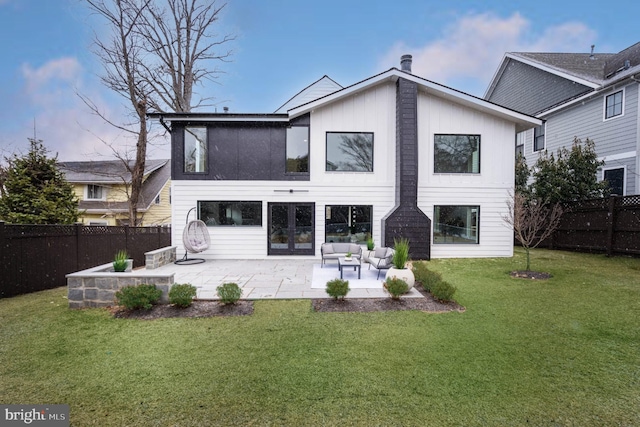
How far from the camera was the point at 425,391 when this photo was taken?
8.72 feet

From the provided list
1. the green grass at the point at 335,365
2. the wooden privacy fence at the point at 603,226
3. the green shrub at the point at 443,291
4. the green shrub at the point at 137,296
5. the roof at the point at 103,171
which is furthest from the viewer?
the roof at the point at 103,171

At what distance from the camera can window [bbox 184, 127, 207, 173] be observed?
9.97 metres

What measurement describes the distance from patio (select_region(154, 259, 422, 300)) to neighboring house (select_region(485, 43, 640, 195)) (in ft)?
36.5

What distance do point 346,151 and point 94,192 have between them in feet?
53.9

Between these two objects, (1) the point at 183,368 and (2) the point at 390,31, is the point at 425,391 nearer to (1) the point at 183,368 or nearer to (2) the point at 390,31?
(1) the point at 183,368

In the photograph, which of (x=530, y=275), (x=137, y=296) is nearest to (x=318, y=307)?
(x=137, y=296)

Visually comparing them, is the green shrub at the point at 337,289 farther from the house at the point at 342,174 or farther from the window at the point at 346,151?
the window at the point at 346,151

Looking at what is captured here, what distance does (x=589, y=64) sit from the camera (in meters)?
13.6

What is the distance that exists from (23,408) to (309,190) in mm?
8224

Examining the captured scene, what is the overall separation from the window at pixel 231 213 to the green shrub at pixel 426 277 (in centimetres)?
576

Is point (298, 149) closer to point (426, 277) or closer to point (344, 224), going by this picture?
point (344, 224)

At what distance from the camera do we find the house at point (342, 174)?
391 inches

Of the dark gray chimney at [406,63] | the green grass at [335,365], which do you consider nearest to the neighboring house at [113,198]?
the green grass at [335,365]

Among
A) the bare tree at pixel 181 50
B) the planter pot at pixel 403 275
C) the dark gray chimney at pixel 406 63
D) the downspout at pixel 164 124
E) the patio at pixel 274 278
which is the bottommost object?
the patio at pixel 274 278
